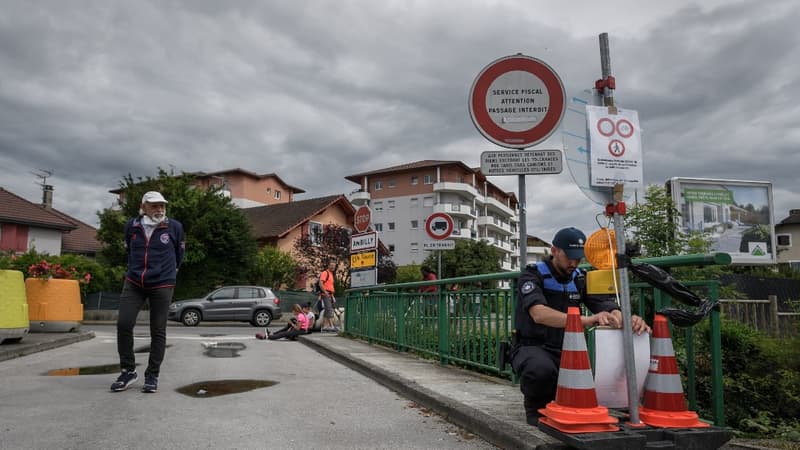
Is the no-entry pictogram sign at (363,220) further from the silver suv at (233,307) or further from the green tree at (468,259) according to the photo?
the green tree at (468,259)

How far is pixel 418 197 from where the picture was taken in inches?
2908

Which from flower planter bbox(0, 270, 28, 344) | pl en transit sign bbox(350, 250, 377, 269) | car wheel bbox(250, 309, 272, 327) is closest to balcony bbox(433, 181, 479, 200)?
car wheel bbox(250, 309, 272, 327)

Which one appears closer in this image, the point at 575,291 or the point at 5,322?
the point at 575,291

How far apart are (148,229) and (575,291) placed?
4266 mm

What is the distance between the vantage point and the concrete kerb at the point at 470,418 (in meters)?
3.82

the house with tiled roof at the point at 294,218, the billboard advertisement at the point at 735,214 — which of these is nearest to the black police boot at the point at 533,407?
the billboard advertisement at the point at 735,214

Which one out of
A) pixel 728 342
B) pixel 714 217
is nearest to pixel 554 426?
pixel 728 342

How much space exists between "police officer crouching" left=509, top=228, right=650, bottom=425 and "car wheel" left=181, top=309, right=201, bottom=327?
68.7 ft

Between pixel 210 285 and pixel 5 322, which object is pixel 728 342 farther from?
pixel 210 285

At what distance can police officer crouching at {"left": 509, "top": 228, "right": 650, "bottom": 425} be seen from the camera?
155 inches

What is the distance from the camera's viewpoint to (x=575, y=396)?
352cm

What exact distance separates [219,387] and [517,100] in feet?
13.8

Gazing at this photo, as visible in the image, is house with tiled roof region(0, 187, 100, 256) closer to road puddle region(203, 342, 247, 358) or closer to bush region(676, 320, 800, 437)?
road puddle region(203, 342, 247, 358)

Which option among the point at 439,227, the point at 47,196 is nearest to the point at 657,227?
the point at 439,227
